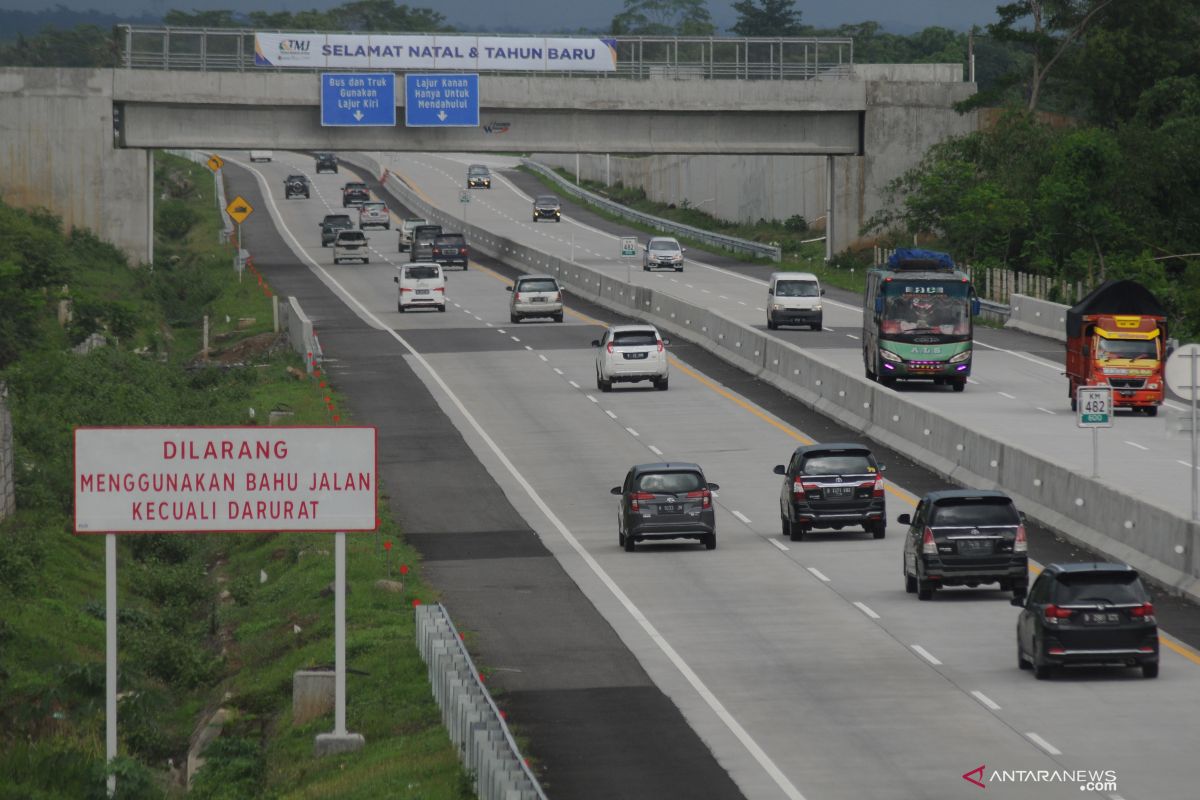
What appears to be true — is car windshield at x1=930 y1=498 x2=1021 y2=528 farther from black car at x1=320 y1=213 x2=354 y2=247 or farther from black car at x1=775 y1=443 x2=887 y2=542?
black car at x1=320 y1=213 x2=354 y2=247

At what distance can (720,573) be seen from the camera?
33812 mm

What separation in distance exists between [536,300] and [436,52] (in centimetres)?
1876

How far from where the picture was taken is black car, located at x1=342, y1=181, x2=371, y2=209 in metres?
145

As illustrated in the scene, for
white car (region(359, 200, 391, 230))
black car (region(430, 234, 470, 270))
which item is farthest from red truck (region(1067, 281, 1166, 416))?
white car (region(359, 200, 391, 230))

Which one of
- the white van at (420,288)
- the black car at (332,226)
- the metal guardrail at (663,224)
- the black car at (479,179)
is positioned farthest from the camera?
the black car at (479,179)

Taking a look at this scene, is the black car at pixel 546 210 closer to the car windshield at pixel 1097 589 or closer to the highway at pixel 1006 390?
the highway at pixel 1006 390

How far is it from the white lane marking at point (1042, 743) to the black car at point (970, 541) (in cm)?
795

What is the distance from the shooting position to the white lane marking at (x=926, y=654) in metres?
26.1

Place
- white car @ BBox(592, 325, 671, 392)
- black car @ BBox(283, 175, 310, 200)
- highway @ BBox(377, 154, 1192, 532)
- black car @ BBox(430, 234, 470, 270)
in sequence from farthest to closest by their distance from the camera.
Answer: black car @ BBox(283, 175, 310, 200) → black car @ BBox(430, 234, 470, 270) → white car @ BBox(592, 325, 671, 392) → highway @ BBox(377, 154, 1192, 532)

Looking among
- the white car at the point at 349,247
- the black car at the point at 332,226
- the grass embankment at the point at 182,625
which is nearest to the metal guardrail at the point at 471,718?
the grass embankment at the point at 182,625

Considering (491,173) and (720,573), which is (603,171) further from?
(720,573)

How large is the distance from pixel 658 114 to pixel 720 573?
197 ft

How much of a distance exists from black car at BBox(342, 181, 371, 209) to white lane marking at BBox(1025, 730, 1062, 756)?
126 metres

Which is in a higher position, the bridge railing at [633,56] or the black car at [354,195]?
the bridge railing at [633,56]
